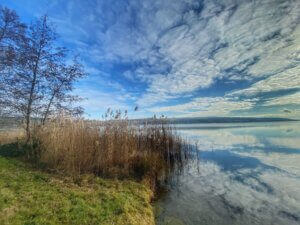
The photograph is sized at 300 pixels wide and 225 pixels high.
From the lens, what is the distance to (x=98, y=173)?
6.25 meters

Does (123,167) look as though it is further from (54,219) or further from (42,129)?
(42,129)

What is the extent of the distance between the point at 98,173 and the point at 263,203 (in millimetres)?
4578

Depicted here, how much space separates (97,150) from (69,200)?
8.20ft

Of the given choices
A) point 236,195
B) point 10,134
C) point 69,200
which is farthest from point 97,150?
point 10,134

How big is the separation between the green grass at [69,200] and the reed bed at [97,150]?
25.4 inches

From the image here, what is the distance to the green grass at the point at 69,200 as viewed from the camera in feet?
11.1

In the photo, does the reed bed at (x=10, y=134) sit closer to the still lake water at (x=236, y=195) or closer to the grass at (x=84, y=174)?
the grass at (x=84, y=174)

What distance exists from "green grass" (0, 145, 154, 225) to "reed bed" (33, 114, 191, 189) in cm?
65

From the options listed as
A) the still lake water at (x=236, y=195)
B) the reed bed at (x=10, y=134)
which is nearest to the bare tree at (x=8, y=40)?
the reed bed at (x=10, y=134)

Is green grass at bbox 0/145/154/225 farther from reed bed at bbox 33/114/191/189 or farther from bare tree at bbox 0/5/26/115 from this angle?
bare tree at bbox 0/5/26/115

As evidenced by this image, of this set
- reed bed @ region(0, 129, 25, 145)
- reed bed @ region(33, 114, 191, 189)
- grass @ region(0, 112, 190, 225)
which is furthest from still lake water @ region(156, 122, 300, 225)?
reed bed @ region(0, 129, 25, 145)

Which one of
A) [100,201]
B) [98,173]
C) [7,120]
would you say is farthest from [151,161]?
[7,120]

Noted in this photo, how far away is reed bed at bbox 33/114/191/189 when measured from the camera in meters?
6.25

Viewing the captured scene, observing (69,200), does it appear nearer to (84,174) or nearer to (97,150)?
(84,174)
